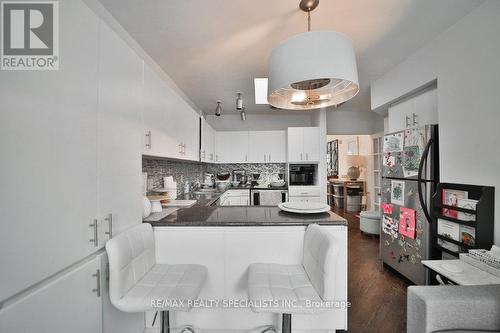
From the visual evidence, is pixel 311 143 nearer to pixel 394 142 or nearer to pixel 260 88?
pixel 394 142

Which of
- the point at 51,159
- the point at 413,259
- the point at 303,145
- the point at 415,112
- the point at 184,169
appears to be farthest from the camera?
the point at 303,145

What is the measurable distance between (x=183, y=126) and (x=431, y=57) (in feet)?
8.78

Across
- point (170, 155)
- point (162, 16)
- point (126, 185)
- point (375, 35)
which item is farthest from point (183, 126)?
point (375, 35)

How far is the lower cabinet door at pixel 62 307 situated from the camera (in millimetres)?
737

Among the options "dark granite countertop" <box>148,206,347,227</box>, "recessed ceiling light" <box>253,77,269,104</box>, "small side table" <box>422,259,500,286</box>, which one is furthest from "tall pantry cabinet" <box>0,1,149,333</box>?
"small side table" <box>422,259,500,286</box>

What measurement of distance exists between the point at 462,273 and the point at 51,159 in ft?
7.56

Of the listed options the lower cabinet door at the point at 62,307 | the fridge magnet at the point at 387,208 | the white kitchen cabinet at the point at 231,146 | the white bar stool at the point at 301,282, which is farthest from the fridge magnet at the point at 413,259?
the white kitchen cabinet at the point at 231,146

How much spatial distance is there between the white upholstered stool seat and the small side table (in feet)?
5.06

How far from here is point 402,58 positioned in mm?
2549

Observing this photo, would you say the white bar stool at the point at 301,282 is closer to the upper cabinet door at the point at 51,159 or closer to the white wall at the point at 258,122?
the upper cabinet door at the point at 51,159

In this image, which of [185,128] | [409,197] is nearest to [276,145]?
[185,128]

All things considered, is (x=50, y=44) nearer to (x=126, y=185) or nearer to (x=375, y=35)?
(x=126, y=185)

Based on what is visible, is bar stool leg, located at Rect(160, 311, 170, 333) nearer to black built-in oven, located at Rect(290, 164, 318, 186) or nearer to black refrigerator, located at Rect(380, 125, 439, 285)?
black refrigerator, located at Rect(380, 125, 439, 285)

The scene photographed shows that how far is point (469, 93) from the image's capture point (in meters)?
1.83
